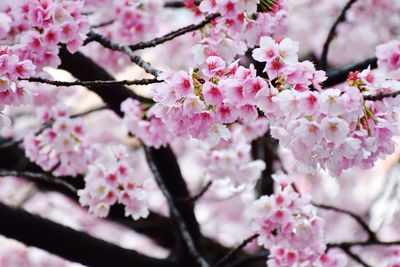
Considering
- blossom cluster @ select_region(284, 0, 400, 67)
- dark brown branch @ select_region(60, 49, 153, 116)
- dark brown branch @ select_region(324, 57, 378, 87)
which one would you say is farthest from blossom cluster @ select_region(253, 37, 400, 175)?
blossom cluster @ select_region(284, 0, 400, 67)

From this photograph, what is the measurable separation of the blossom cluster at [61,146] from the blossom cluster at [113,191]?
15.5 inches

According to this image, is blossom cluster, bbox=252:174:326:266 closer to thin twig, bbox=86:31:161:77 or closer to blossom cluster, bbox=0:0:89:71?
thin twig, bbox=86:31:161:77

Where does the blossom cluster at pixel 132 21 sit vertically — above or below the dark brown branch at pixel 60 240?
above

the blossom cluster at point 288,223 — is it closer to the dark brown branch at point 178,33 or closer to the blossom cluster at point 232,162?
the dark brown branch at point 178,33

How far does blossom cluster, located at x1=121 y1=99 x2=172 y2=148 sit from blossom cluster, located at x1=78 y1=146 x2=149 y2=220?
349mm

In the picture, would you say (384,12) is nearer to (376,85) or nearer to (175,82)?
(376,85)

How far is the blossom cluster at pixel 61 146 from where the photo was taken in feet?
10.5

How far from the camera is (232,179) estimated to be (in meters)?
3.78

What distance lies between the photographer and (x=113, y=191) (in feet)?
9.36

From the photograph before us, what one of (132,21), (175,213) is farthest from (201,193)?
(132,21)

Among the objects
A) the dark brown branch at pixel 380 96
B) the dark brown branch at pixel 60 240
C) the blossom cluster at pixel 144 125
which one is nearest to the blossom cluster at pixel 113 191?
the dark brown branch at pixel 60 240

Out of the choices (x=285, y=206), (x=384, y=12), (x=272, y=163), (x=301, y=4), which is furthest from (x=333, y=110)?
(x=301, y=4)

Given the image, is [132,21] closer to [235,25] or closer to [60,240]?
[235,25]

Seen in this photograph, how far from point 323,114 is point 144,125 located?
5.67 feet
